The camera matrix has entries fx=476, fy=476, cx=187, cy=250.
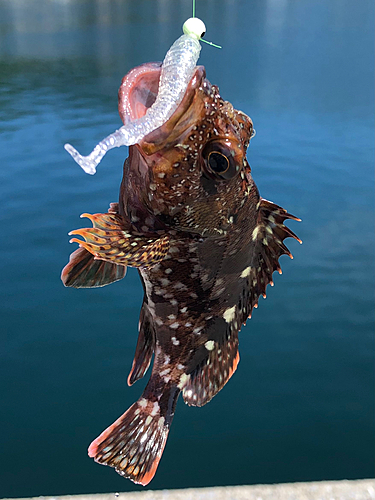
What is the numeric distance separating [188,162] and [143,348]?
3.72 ft

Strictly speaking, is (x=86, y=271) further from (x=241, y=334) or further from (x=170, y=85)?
(x=241, y=334)

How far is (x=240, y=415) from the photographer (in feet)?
18.1

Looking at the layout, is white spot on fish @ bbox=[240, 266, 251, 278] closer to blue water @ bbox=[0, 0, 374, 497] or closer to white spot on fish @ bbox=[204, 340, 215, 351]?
white spot on fish @ bbox=[204, 340, 215, 351]

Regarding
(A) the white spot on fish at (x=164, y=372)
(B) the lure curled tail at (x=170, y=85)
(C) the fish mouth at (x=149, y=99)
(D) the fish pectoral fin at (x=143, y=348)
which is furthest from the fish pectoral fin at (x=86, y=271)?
(B) the lure curled tail at (x=170, y=85)

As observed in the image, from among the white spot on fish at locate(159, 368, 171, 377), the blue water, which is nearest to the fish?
the white spot on fish at locate(159, 368, 171, 377)

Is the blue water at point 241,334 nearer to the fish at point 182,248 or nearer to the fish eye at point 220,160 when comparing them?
the fish at point 182,248

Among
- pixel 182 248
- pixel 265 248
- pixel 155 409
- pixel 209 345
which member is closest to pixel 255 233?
pixel 265 248

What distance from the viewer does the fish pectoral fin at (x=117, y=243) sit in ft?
5.43

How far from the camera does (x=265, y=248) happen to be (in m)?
2.18

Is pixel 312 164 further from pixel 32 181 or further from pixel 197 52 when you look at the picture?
pixel 197 52

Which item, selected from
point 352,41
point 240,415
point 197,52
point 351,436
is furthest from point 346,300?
point 352,41

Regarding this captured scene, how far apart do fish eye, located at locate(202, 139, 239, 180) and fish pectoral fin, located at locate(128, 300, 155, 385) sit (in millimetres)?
934

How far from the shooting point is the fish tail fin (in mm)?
2230

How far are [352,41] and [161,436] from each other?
1926 centimetres
